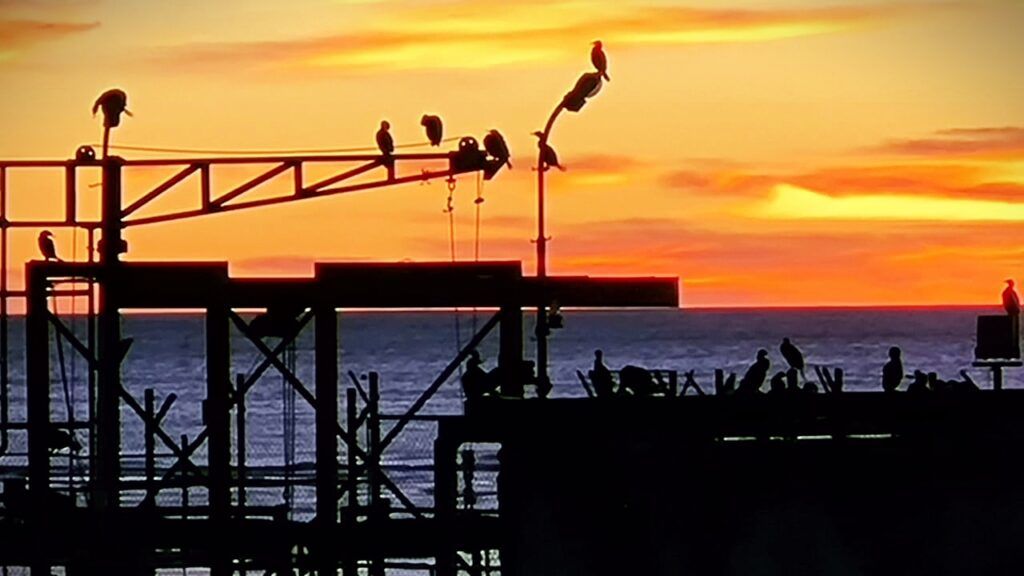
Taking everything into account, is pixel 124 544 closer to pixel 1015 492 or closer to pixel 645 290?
pixel 645 290

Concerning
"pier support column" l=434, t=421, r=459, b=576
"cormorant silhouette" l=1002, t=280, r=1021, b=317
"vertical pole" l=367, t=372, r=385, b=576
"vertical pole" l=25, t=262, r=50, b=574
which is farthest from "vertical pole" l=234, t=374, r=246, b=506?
"cormorant silhouette" l=1002, t=280, r=1021, b=317

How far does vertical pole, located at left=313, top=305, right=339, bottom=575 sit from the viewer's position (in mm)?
27875

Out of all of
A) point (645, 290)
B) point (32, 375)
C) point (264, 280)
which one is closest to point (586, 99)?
point (645, 290)

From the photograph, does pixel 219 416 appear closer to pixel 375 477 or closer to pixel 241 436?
pixel 375 477

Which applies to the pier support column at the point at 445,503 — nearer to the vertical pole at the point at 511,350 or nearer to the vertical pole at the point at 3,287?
the vertical pole at the point at 511,350

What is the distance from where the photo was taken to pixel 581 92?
30.4 m

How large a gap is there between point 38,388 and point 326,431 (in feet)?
11.6

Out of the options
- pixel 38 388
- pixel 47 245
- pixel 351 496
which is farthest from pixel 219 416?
pixel 47 245

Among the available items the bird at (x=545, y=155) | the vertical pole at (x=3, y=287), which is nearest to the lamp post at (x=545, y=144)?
the bird at (x=545, y=155)

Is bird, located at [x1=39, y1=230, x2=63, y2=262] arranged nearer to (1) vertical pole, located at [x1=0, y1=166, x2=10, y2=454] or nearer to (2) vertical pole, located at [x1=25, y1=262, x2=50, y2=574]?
(1) vertical pole, located at [x1=0, y1=166, x2=10, y2=454]

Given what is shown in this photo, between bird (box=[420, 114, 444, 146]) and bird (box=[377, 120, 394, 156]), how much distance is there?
19.9 inches

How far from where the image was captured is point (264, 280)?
27.8 meters

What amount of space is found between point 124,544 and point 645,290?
616cm

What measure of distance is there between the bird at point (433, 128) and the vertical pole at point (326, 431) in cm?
531
